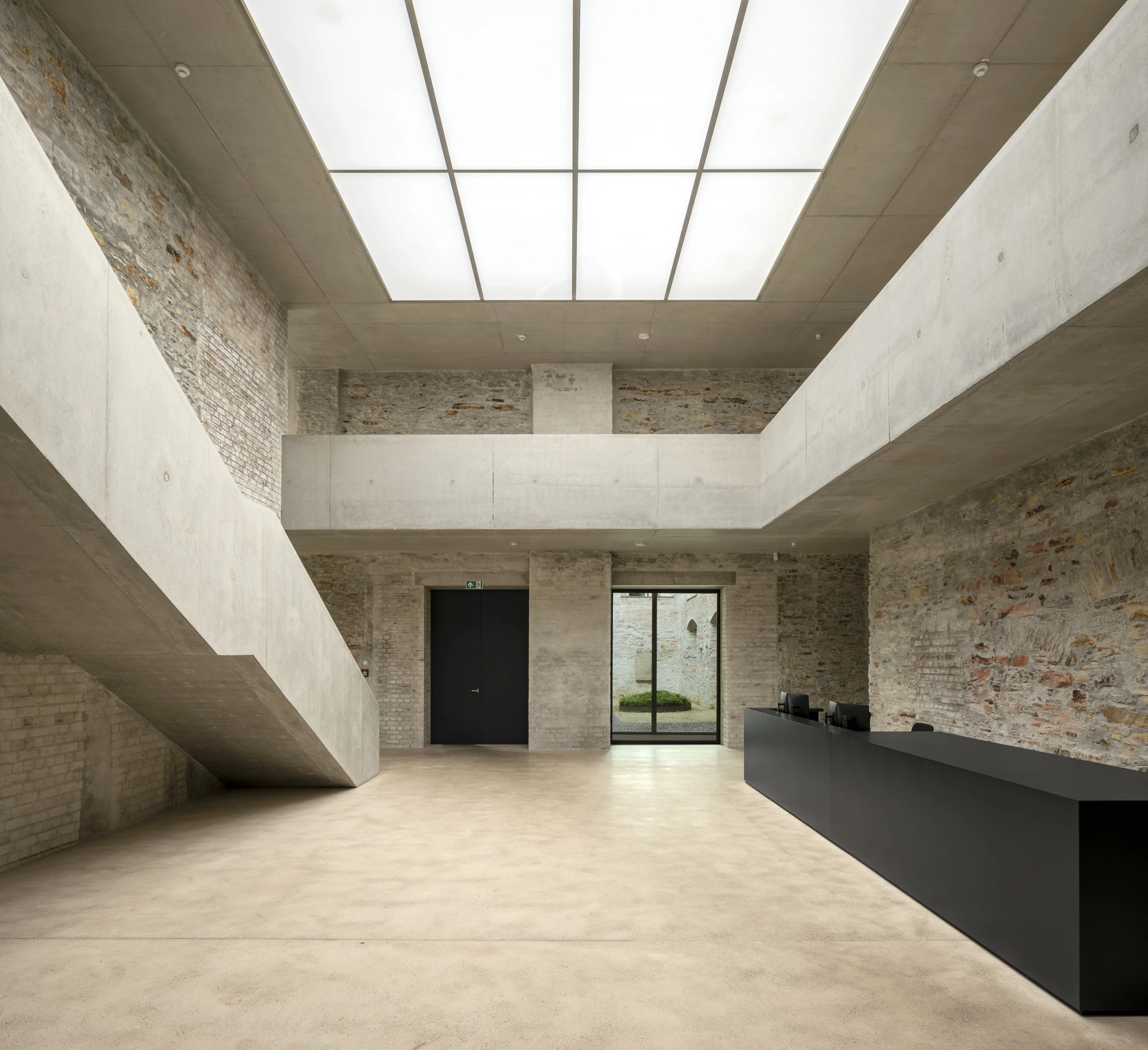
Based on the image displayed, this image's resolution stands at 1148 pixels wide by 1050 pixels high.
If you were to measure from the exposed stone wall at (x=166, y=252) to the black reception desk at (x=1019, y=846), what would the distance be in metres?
6.66

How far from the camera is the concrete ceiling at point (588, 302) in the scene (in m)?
5.52

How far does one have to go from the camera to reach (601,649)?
39.3 feet

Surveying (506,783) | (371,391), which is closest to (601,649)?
(506,783)

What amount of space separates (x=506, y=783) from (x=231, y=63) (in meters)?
7.30

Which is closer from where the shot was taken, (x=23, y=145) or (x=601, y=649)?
(x=23, y=145)

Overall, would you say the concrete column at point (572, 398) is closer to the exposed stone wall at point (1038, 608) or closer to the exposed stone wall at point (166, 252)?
the exposed stone wall at point (166, 252)

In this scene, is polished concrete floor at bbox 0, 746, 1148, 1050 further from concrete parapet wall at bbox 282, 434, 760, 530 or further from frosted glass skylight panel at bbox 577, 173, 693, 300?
frosted glass skylight panel at bbox 577, 173, 693, 300

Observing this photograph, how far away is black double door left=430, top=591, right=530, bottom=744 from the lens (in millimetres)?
12742

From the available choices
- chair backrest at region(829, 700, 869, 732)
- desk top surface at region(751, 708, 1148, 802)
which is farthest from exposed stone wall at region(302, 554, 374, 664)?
desk top surface at region(751, 708, 1148, 802)

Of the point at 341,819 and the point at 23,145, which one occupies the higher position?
the point at 23,145

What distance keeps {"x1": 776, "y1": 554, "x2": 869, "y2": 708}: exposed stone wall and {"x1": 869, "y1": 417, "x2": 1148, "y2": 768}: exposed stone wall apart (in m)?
3.28

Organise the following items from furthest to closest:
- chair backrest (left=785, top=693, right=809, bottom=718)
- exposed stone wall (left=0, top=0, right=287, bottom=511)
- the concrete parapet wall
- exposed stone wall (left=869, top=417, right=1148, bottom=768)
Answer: the concrete parapet wall → chair backrest (left=785, top=693, right=809, bottom=718) → exposed stone wall (left=0, top=0, right=287, bottom=511) → exposed stone wall (left=869, top=417, right=1148, bottom=768)

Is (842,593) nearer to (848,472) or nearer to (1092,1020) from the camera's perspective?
(848,472)

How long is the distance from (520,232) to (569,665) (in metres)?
6.38
